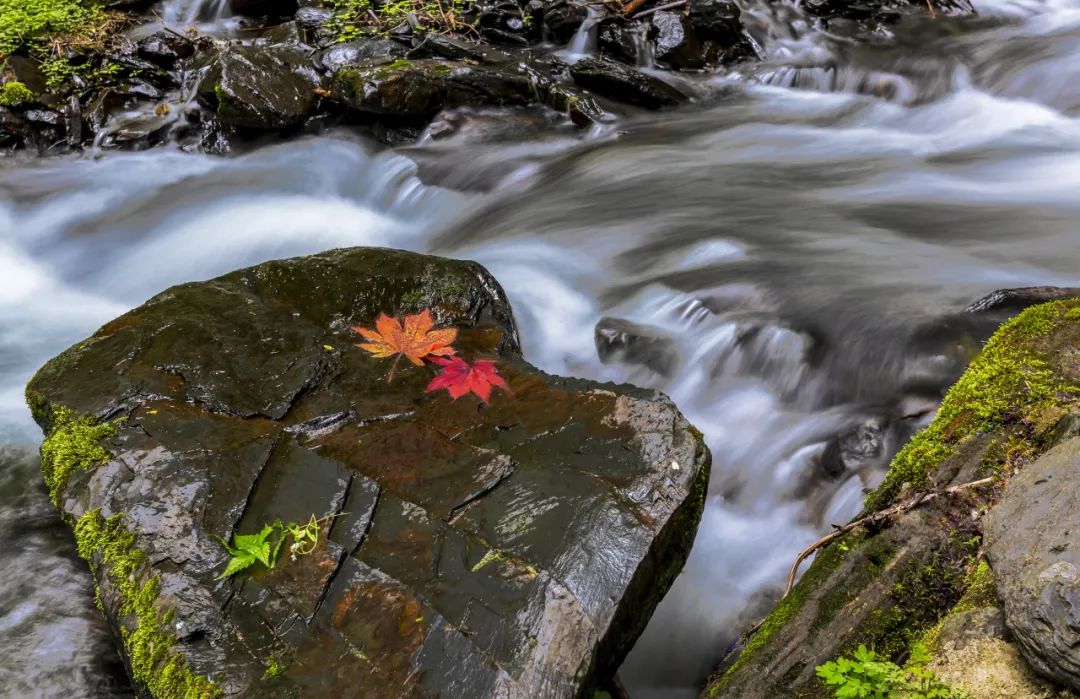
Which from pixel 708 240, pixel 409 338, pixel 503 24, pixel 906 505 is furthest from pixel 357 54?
pixel 906 505

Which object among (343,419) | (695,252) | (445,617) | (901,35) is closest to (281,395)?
(343,419)

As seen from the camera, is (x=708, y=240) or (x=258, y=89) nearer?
(x=708, y=240)

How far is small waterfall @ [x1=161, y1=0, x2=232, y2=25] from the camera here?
32.8 feet

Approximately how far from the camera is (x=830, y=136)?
730 cm

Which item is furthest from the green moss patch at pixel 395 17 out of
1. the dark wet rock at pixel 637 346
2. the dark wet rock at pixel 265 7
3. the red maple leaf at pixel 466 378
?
the red maple leaf at pixel 466 378

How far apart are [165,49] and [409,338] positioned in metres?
7.25

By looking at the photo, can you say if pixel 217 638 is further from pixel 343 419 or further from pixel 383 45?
pixel 383 45

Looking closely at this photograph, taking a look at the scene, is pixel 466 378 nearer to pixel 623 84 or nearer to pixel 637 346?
pixel 637 346

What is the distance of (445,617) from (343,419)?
3.59ft

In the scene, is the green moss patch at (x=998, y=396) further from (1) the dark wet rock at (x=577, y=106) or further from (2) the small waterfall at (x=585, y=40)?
(2) the small waterfall at (x=585, y=40)

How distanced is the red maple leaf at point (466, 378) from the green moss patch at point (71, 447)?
1.24 meters

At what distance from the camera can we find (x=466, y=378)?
3.29 meters

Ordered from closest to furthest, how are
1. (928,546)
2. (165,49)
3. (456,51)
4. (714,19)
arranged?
(928,546)
(456,51)
(165,49)
(714,19)

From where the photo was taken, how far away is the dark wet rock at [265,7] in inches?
388
